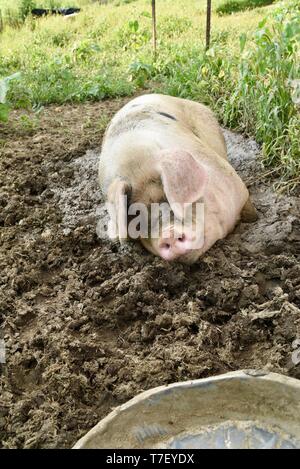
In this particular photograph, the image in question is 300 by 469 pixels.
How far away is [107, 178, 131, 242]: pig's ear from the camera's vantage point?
131 inches

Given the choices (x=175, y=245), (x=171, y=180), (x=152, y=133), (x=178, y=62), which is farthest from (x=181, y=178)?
→ (x=178, y=62)

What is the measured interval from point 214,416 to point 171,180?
132 centimetres

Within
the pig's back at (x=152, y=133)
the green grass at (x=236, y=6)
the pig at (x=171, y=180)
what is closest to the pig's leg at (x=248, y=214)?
the pig at (x=171, y=180)

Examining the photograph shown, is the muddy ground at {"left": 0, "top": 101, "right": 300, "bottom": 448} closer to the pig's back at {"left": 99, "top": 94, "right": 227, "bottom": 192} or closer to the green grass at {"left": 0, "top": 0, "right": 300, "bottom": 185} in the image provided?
the pig's back at {"left": 99, "top": 94, "right": 227, "bottom": 192}

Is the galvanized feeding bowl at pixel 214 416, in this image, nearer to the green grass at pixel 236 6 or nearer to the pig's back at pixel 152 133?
the pig's back at pixel 152 133

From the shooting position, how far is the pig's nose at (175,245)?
10.7 feet

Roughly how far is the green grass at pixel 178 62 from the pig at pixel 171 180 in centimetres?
62

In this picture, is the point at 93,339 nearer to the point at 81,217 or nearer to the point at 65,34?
the point at 81,217

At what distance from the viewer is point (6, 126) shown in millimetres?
5852

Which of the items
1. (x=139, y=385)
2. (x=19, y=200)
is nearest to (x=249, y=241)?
(x=139, y=385)

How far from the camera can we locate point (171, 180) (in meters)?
3.22

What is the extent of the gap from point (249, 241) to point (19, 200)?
1630 mm

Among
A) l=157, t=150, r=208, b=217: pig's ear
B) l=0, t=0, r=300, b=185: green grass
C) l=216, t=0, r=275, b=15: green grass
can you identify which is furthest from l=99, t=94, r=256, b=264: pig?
l=216, t=0, r=275, b=15: green grass

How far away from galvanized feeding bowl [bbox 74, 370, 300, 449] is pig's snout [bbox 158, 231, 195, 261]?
1094 mm
